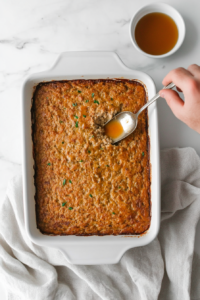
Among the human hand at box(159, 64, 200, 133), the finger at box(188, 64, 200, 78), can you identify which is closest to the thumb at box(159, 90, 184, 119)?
the human hand at box(159, 64, 200, 133)

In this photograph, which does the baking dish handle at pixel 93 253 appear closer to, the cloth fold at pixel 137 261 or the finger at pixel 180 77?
the cloth fold at pixel 137 261

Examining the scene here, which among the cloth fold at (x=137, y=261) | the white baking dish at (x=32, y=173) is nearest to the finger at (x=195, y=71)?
the white baking dish at (x=32, y=173)

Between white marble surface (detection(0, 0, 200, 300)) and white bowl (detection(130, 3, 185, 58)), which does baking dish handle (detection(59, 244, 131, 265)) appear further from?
white bowl (detection(130, 3, 185, 58))

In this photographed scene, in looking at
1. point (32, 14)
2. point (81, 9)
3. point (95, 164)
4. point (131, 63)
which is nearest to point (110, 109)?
point (95, 164)

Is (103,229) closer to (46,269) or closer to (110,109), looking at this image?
(46,269)

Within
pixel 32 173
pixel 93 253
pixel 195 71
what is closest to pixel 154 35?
pixel 195 71
